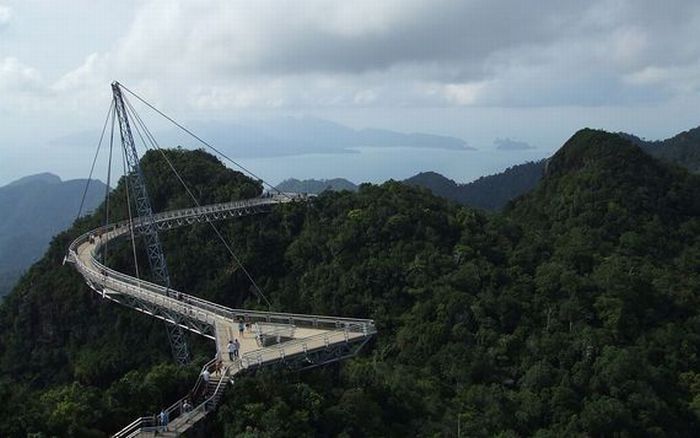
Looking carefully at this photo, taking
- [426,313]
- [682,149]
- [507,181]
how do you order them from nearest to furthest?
1. [426,313]
2. [682,149]
3. [507,181]

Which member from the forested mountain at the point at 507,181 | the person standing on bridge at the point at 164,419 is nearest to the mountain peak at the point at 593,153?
the forested mountain at the point at 507,181

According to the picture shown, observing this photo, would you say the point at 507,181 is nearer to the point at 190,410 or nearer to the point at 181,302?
the point at 181,302

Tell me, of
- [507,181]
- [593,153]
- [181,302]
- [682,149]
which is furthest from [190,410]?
[507,181]

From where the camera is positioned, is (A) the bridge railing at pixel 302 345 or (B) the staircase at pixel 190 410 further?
(A) the bridge railing at pixel 302 345

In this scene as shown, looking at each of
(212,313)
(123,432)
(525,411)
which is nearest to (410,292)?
(525,411)

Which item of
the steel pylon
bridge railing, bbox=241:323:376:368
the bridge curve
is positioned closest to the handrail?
the bridge curve

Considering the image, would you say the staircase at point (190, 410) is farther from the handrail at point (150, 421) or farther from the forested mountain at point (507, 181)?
the forested mountain at point (507, 181)

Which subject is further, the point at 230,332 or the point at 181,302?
the point at 181,302
